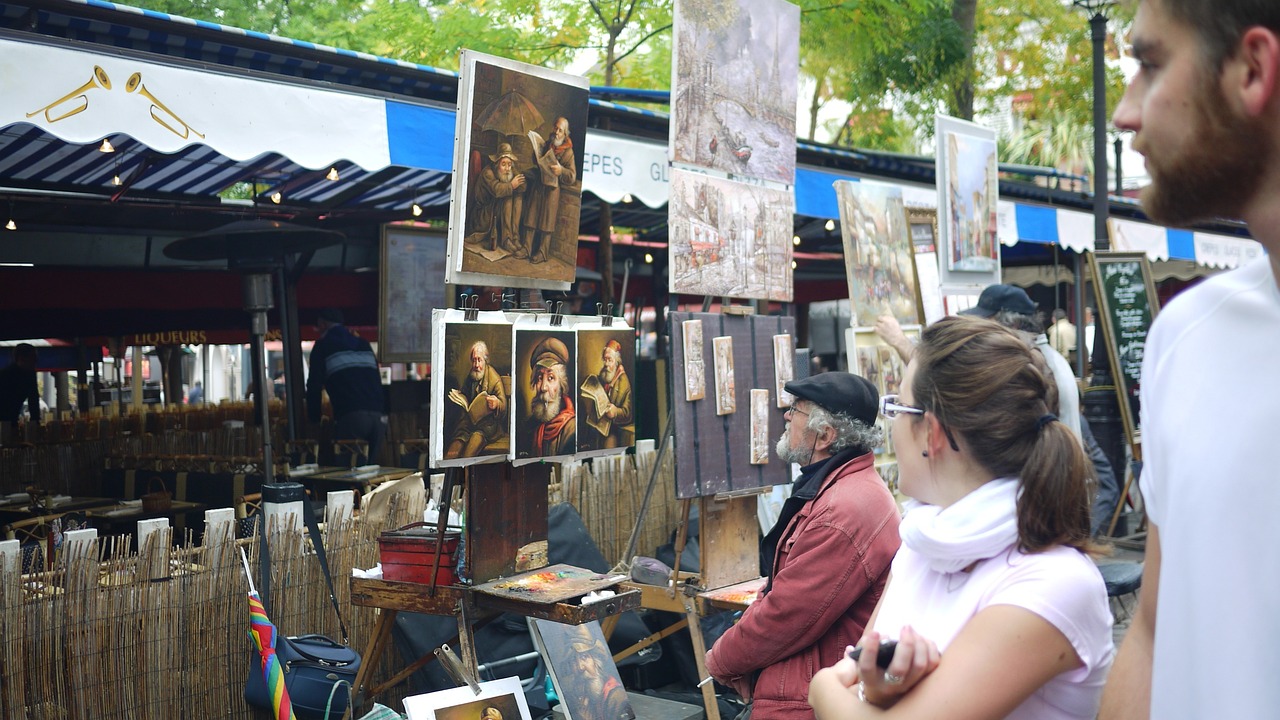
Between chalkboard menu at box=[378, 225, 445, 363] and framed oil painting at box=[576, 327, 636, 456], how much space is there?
5.36 meters

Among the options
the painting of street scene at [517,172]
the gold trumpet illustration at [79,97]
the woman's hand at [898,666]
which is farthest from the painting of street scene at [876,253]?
the woman's hand at [898,666]

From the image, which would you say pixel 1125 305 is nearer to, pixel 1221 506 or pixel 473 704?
pixel 473 704

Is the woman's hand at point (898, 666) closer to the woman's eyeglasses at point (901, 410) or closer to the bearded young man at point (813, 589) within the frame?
the woman's eyeglasses at point (901, 410)

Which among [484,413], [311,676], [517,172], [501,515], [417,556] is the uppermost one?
[517,172]

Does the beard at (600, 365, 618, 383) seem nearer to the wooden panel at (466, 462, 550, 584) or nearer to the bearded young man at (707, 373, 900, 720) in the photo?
the wooden panel at (466, 462, 550, 584)

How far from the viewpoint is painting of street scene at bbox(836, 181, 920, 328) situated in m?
6.01

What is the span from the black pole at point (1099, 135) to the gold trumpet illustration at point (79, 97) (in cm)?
771

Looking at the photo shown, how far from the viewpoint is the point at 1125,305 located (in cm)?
862

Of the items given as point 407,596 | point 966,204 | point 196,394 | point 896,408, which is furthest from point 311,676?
point 196,394

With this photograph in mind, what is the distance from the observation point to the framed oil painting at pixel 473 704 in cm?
373

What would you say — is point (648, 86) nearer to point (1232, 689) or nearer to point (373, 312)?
point (373, 312)

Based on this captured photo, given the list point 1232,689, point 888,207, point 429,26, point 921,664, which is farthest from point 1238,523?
point 429,26

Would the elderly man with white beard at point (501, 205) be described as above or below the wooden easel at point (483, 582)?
above

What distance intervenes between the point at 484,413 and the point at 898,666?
259cm
